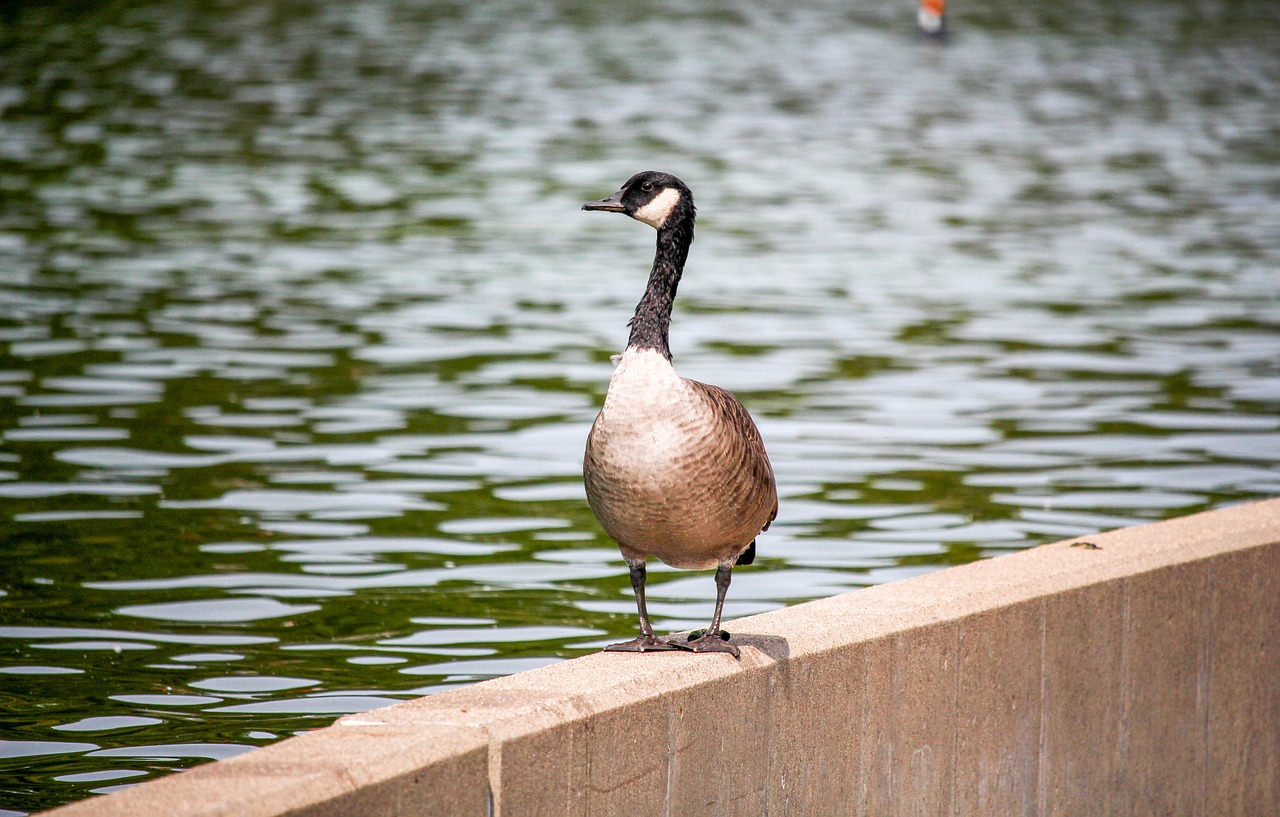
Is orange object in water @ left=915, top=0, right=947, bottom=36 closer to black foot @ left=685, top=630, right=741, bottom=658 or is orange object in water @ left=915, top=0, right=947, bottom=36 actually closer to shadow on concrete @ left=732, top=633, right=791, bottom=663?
shadow on concrete @ left=732, top=633, right=791, bottom=663

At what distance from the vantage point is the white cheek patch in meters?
6.27

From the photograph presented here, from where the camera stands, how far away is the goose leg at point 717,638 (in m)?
5.96

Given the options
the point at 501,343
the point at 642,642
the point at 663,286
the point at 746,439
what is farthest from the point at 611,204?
the point at 501,343

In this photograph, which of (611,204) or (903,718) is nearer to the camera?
(611,204)

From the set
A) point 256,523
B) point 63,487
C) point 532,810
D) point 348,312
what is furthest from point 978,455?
point 532,810

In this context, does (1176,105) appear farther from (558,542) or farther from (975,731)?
(975,731)

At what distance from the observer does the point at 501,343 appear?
16969mm

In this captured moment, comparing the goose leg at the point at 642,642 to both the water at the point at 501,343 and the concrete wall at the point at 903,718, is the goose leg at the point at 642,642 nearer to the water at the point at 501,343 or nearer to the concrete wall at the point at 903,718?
the concrete wall at the point at 903,718

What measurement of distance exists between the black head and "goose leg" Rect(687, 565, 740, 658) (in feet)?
3.82

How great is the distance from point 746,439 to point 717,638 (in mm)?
639

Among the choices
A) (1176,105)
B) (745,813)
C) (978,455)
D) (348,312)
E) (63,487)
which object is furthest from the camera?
(1176,105)

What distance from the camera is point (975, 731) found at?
668 cm

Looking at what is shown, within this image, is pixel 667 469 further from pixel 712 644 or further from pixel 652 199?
pixel 652 199

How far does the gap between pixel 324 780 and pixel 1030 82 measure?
3530 cm
